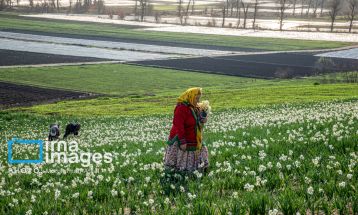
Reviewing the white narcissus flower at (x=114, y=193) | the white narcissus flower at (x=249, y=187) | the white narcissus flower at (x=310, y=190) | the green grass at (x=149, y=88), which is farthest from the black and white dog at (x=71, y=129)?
the white narcissus flower at (x=310, y=190)

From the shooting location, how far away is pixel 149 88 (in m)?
64.8

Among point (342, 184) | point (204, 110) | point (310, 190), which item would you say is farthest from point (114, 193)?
point (342, 184)

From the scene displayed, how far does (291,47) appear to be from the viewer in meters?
111

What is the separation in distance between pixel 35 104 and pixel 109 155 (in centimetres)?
3856

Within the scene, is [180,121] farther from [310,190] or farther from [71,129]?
[71,129]

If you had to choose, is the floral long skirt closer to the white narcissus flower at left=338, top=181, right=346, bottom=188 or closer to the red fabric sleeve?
the red fabric sleeve

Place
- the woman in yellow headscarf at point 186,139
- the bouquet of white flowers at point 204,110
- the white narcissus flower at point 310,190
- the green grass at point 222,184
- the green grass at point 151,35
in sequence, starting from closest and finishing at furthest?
1. the green grass at point 222,184
2. the white narcissus flower at point 310,190
3. the woman in yellow headscarf at point 186,139
4. the bouquet of white flowers at point 204,110
5. the green grass at point 151,35

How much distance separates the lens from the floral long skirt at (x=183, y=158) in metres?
12.5

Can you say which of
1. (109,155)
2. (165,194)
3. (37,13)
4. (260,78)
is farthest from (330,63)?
(37,13)

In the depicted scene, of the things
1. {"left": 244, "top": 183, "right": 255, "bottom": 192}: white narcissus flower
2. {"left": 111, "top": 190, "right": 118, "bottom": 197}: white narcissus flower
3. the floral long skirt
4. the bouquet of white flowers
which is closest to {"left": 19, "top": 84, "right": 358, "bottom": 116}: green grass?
the bouquet of white flowers

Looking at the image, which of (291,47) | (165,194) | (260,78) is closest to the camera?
(165,194)

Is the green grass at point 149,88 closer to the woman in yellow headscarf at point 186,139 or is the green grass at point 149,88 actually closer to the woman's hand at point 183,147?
the woman in yellow headscarf at point 186,139

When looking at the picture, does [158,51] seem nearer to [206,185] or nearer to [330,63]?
[330,63]

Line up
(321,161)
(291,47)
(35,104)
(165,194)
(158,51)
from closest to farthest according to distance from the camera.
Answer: (165,194) < (321,161) < (35,104) < (158,51) < (291,47)
